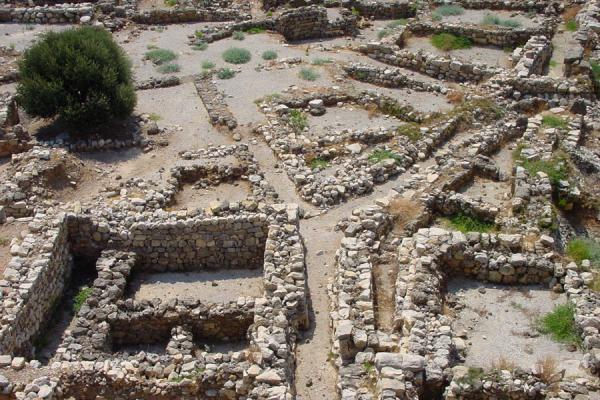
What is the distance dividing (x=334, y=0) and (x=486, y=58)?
23.6 ft

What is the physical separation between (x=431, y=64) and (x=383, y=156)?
20.5 ft

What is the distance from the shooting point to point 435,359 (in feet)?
40.3

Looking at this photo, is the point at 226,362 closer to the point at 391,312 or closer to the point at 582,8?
the point at 391,312

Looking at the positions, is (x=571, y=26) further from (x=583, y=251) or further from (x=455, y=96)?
(x=583, y=251)

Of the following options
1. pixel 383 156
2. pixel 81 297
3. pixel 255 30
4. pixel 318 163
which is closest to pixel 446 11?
pixel 255 30

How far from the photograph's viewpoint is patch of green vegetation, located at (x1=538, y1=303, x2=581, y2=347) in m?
13.1

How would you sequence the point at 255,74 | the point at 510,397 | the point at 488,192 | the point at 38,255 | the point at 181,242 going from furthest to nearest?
the point at 255,74 < the point at 488,192 < the point at 181,242 < the point at 38,255 < the point at 510,397

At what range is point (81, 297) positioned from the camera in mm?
15539

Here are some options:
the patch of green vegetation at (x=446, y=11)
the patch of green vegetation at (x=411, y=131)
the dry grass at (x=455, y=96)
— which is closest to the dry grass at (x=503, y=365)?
the patch of green vegetation at (x=411, y=131)

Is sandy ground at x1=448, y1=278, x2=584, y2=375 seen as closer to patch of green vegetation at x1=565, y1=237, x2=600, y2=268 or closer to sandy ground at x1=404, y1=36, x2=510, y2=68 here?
patch of green vegetation at x1=565, y1=237, x2=600, y2=268

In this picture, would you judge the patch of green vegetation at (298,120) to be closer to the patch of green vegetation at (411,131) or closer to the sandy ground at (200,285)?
the patch of green vegetation at (411,131)

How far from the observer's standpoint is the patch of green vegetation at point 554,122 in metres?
20.1

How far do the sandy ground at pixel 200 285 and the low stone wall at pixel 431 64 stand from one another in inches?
423

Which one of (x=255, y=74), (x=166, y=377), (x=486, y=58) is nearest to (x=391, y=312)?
(x=166, y=377)
